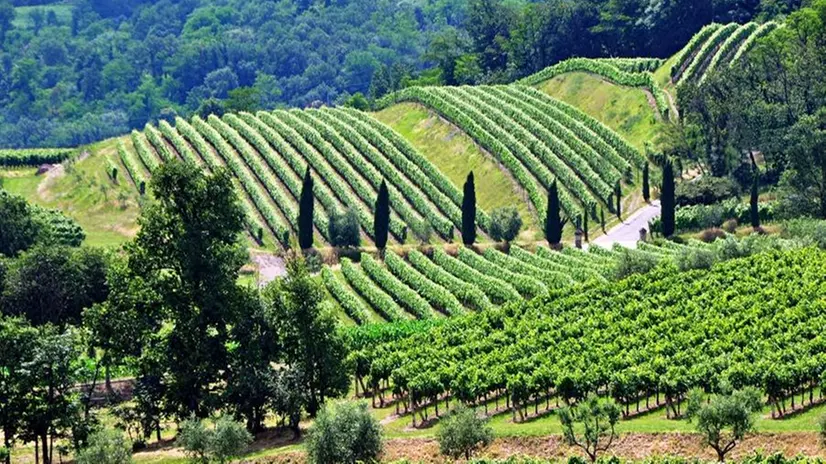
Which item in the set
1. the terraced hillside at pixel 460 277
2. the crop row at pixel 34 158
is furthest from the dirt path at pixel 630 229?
the crop row at pixel 34 158

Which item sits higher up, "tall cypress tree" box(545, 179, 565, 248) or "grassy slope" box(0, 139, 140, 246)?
"grassy slope" box(0, 139, 140, 246)

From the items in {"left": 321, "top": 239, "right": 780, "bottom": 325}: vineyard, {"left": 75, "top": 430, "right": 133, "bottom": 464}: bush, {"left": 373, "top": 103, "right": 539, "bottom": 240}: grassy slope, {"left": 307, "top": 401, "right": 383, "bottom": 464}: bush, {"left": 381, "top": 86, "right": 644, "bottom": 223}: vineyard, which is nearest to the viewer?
{"left": 307, "top": 401, "right": 383, "bottom": 464}: bush

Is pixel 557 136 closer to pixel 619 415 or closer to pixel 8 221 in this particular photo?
pixel 8 221

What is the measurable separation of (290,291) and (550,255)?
44.2 m

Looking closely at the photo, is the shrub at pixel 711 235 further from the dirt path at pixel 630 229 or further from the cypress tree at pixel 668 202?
the dirt path at pixel 630 229

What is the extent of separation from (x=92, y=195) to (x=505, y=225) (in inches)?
1954

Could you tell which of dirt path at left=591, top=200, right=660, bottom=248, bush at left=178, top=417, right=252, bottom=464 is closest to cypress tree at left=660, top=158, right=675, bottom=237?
dirt path at left=591, top=200, right=660, bottom=248

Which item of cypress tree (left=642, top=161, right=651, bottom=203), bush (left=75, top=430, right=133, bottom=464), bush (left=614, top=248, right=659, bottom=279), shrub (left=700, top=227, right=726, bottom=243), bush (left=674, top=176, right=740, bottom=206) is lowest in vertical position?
bush (left=75, top=430, right=133, bottom=464)

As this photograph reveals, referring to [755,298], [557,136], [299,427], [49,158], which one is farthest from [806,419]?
[49,158]

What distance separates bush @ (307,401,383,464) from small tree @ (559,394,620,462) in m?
10.4

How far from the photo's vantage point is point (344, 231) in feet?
489

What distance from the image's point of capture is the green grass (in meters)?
176

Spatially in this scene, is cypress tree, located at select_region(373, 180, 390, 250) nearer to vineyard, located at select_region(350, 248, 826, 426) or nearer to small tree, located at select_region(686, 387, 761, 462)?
vineyard, located at select_region(350, 248, 826, 426)

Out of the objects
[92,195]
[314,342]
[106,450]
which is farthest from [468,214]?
[106,450]
